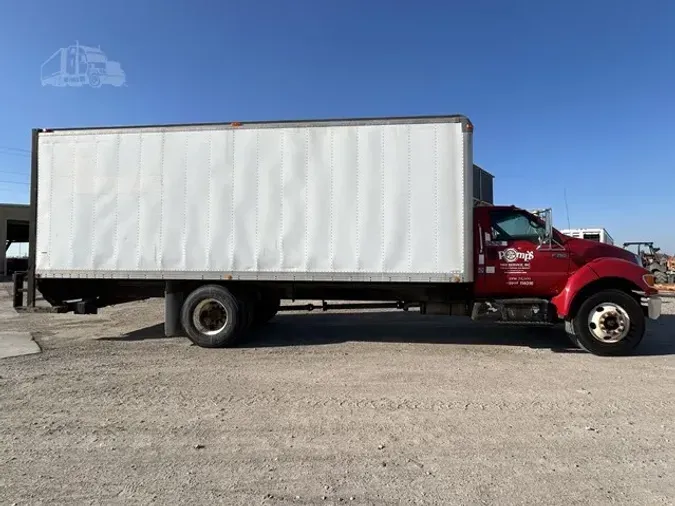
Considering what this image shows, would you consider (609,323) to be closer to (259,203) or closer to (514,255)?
(514,255)

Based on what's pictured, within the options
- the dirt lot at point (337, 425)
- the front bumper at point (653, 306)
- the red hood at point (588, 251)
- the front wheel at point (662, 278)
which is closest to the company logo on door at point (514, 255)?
the red hood at point (588, 251)

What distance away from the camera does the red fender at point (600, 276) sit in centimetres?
702

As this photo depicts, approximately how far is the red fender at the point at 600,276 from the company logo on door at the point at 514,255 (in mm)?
699

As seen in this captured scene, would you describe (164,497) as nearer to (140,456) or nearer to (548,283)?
(140,456)

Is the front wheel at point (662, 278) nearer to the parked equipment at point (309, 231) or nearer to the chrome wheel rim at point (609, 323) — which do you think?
the parked equipment at point (309, 231)

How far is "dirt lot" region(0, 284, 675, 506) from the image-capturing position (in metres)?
3.07

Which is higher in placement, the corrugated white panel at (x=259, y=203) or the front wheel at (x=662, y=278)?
the corrugated white panel at (x=259, y=203)

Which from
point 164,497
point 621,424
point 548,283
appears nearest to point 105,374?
point 164,497

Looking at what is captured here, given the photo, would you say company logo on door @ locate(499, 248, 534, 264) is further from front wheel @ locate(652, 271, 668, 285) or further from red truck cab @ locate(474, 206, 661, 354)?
front wheel @ locate(652, 271, 668, 285)

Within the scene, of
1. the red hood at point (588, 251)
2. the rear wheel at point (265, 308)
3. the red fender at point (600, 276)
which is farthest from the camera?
the rear wheel at point (265, 308)

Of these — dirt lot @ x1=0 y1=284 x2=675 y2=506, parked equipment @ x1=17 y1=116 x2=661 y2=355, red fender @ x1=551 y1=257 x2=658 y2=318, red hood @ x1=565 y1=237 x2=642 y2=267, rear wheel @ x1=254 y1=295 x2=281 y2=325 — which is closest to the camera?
dirt lot @ x1=0 y1=284 x2=675 y2=506

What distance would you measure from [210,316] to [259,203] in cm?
205

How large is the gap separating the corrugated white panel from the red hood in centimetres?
177

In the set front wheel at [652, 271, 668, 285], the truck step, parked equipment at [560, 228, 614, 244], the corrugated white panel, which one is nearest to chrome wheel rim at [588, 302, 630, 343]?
Result: the truck step
